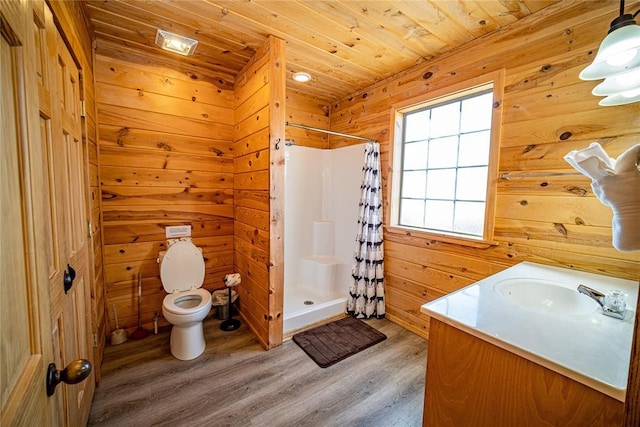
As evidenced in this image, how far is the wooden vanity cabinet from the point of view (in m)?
0.74

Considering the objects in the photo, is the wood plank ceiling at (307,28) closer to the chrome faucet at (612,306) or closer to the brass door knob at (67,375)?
the chrome faucet at (612,306)

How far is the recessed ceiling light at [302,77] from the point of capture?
2.65m

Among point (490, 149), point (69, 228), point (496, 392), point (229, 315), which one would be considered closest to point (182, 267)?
point (229, 315)

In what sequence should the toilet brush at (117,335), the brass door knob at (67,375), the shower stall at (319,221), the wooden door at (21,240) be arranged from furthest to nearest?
the shower stall at (319,221) → the toilet brush at (117,335) → the brass door knob at (67,375) → the wooden door at (21,240)

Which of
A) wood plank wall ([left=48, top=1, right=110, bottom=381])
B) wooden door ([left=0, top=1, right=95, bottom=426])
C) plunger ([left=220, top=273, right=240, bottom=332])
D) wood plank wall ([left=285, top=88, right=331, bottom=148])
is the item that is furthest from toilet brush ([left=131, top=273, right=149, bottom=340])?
wood plank wall ([left=285, top=88, right=331, bottom=148])

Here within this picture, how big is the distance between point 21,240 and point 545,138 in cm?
240

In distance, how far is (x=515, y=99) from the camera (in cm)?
180

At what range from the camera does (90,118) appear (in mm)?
1880

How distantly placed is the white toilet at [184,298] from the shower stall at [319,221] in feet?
3.27

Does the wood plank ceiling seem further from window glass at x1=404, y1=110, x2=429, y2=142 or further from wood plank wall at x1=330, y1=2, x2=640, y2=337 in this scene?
window glass at x1=404, y1=110, x2=429, y2=142

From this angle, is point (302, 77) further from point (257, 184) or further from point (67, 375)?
point (67, 375)

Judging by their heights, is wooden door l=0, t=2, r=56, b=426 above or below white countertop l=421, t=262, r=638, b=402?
above

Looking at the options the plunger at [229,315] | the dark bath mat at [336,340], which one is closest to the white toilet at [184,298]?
the plunger at [229,315]

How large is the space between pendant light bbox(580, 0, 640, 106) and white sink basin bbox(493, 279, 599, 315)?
3.13ft
